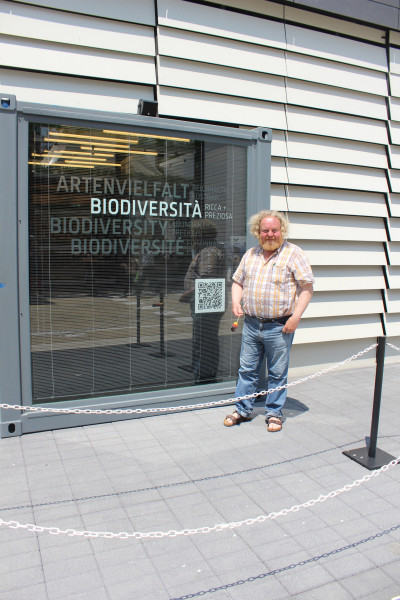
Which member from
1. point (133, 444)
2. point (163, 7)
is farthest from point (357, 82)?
point (133, 444)

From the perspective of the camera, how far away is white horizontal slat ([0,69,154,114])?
4746mm

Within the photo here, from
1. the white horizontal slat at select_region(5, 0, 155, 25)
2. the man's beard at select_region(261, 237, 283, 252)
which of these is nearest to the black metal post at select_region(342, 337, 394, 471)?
the man's beard at select_region(261, 237, 283, 252)

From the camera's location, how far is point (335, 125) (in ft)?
21.6

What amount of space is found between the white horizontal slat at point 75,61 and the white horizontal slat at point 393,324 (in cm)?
469

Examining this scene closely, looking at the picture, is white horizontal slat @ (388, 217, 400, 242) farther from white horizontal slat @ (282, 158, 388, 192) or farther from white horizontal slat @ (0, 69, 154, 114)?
white horizontal slat @ (0, 69, 154, 114)

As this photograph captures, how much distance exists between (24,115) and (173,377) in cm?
274

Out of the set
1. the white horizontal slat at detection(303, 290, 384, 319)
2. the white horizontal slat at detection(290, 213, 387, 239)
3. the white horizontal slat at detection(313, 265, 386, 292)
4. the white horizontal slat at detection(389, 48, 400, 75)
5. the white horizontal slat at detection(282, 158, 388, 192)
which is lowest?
the white horizontal slat at detection(303, 290, 384, 319)

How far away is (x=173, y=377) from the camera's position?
5.05m

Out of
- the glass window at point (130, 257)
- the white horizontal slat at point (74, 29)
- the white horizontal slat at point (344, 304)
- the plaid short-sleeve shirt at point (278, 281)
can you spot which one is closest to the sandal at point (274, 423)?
the glass window at point (130, 257)

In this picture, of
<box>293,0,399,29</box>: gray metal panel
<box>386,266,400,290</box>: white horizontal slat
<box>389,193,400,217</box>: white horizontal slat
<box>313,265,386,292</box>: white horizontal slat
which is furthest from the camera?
<box>386,266,400,290</box>: white horizontal slat

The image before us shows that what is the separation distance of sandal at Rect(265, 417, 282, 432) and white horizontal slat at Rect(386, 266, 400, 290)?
11.6 ft

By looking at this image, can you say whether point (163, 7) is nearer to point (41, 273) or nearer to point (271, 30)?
point (271, 30)

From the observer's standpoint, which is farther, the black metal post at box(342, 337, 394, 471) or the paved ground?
the black metal post at box(342, 337, 394, 471)

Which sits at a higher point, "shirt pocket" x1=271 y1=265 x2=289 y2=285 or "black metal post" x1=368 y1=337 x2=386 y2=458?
"shirt pocket" x1=271 y1=265 x2=289 y2=285
